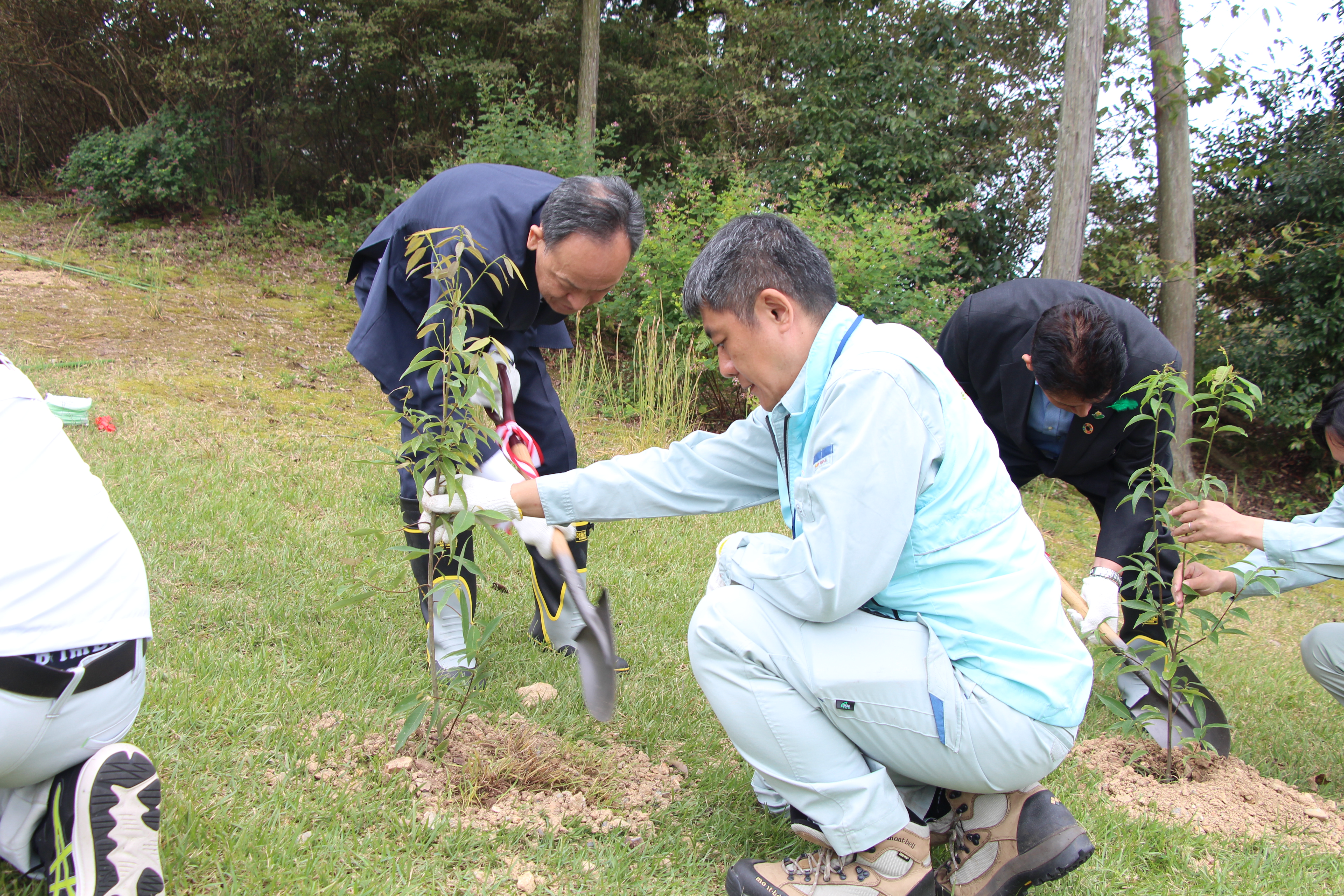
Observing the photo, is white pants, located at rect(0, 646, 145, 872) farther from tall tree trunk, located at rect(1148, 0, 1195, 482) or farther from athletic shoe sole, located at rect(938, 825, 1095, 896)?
tall tree trunk, located at rect(1148, 0, 1195, 482)

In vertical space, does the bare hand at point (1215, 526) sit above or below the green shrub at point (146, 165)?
below

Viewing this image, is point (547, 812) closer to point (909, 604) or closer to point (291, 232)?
point (909, 604)

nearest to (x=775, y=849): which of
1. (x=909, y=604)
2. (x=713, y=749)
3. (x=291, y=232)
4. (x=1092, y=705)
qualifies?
(x=713, y=749)

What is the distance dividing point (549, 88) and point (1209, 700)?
10985 mm

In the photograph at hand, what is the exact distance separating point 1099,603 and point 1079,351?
875mm

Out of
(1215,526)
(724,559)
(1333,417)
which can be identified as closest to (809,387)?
(724,559)

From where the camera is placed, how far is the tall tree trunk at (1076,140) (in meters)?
6.77

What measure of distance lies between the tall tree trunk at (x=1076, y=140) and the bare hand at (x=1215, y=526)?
4.71 metres

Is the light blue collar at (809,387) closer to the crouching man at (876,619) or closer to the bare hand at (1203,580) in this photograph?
the crouching man at (876,619)

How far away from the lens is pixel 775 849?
2.15m

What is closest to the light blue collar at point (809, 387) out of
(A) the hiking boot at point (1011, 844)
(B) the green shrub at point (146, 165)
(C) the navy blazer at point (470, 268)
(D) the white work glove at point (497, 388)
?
(D) the white work glove at point (497, 388)

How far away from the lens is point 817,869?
1.90m

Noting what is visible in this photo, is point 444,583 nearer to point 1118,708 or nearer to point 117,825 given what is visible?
point 117,825

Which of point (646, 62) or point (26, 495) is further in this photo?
point (646, 62)
